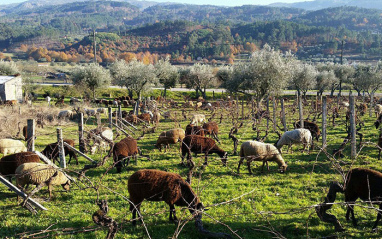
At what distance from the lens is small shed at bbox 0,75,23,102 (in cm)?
3362

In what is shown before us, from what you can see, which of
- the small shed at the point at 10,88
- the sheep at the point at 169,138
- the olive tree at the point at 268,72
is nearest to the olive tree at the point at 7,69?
the small shed at the point at 10,88

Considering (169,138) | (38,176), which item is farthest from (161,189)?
(169,138)

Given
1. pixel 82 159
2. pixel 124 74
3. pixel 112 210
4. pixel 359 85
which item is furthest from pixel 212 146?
pixel 359 85

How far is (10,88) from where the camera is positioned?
115 feet

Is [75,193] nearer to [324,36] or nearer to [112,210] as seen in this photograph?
[112,210]

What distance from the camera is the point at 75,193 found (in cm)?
852

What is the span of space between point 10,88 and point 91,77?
1007 cm

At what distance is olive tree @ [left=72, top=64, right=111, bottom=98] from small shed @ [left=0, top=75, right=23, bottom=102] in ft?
23.6

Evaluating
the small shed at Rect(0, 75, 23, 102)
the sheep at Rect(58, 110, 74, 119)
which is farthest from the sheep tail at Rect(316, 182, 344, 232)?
the small shed at Rect(0, 75, 23, 102)

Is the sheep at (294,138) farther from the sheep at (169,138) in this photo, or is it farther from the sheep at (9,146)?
the sheep at (9,146)

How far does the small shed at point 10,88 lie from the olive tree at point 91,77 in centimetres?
720

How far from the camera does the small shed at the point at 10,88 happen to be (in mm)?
33619

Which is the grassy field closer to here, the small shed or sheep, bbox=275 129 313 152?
sheep, bbox=275 129 313 152

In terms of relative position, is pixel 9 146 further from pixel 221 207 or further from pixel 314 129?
pixel 314 129
